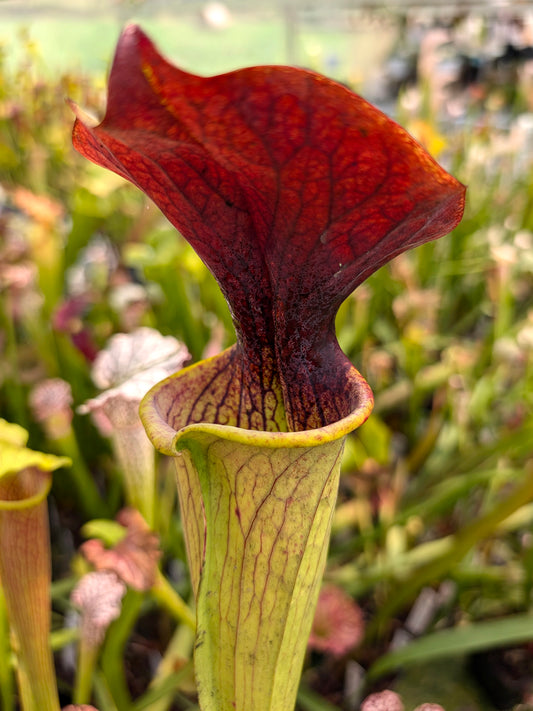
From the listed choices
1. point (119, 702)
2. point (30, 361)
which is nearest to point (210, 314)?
point (30, 361)

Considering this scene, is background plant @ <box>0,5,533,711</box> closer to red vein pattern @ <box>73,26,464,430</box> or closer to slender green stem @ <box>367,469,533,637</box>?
slender green stem @ <box>367,469,533,637</box>

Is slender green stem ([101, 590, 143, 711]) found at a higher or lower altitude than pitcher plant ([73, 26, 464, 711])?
lower

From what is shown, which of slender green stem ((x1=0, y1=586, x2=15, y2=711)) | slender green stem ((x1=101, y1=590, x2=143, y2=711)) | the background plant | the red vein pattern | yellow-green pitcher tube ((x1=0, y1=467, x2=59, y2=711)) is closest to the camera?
the red vein pattern

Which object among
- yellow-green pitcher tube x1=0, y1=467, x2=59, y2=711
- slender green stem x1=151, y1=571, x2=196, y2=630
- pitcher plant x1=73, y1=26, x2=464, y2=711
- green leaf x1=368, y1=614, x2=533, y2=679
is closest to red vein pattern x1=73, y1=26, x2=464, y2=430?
pitcher plant x1=73, y1=26, x2=464, y2=711

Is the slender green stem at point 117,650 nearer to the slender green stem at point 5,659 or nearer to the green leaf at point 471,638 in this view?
the slender green stem at point 5,659

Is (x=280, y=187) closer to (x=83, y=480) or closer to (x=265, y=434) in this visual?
(x=265, y=434)

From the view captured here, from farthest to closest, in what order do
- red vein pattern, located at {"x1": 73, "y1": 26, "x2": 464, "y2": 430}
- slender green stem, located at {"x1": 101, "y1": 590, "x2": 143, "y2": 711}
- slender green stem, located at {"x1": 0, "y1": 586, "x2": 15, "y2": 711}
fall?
slender green stem, located at {"x1": 101, "y1": 590, "x2": 143, "y2": 711}, slender green stem, located at {"x1": 0, "y1": 586, "x2": 15, "y2": 711}, red vein pattern, located at {"x1": 73, "y1": 26, "x2": 464, "y2": 430}

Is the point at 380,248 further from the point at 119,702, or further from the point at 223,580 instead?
the point at 119,702

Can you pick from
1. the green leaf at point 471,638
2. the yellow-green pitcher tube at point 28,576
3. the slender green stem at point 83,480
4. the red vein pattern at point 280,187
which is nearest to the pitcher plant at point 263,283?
the red vein pattern at point 280,187
